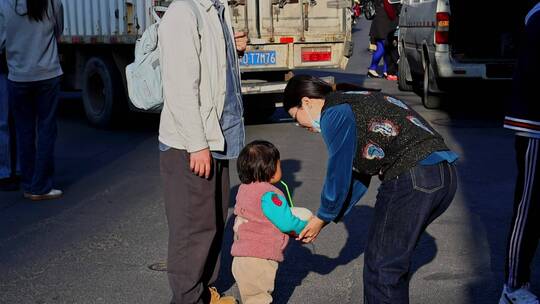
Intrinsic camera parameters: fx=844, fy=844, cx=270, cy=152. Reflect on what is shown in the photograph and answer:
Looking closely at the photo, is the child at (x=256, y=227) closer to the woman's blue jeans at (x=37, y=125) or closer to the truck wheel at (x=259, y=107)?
the woman's blue jeans at (x=37, y=125)

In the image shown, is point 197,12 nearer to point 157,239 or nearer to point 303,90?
point 303,90

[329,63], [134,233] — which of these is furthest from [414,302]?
[329,63]

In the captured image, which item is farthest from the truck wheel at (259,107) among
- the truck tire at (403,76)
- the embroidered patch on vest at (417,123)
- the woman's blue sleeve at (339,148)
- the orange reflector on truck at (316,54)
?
the woman's blue sleeve at (339,148)

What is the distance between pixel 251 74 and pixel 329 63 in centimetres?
104

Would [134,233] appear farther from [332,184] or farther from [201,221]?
[332,184]

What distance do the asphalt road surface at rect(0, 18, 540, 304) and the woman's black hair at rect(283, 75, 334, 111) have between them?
1534 mm

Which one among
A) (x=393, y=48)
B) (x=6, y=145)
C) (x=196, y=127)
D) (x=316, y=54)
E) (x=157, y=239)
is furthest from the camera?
(x=393, y=48)

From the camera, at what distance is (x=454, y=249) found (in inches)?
224

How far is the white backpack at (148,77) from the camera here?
418 cm

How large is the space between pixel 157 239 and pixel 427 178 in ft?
9.59

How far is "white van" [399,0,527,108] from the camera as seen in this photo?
11.4 metres

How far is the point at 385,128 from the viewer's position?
11.5 ft

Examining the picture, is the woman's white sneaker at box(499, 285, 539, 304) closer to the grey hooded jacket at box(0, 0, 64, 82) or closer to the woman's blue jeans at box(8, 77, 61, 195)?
the woman's blue jeans at box(8, 77, 61, 195)

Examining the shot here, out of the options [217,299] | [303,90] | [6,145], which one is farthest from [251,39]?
[303,90]
